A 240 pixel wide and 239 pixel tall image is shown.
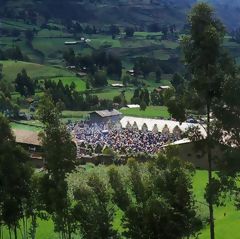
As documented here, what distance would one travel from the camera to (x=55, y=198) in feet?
89.0

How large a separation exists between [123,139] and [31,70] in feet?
289

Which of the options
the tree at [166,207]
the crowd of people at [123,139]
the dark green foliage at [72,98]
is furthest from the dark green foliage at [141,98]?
the tree at [166,207]

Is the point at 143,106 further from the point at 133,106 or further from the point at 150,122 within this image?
the point at 150,122

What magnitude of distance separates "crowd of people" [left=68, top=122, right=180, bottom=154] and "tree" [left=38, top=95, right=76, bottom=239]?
43.6m

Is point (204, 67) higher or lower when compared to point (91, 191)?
higher

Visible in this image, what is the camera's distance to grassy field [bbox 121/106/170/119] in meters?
117

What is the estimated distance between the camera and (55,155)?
2695cm

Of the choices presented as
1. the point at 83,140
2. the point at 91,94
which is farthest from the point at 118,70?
the point at 83,140

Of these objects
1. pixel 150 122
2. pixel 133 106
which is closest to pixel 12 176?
pixel 150 122

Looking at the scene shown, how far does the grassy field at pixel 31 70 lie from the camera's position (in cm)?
15812

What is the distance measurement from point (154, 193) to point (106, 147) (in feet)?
159

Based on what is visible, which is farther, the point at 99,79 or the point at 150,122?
the point at 99,79

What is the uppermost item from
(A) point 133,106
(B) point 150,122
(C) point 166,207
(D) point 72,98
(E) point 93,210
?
(C) point 166,207

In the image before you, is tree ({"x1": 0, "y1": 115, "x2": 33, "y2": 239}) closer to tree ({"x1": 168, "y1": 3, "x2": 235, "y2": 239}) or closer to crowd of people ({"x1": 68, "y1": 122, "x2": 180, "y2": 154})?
tree ({"x1": 168, "y1": 3, "x2": 235, "y2": 239})
